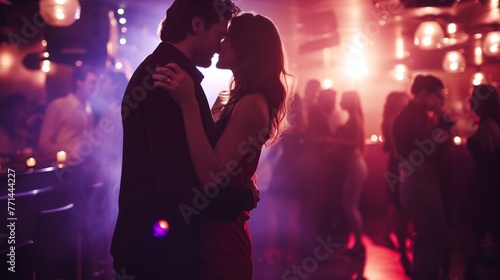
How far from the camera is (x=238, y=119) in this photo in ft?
4.96

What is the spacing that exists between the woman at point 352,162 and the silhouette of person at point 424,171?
126 cm

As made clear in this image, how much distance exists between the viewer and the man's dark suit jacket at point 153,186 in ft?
4.35

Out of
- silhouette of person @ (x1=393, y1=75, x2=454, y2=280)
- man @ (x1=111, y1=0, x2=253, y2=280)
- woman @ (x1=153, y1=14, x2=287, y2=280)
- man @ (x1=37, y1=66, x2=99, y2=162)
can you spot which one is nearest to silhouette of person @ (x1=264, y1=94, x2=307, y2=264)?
silhouette of person @ (x1=393, y1=75, x2=454, y2=280)

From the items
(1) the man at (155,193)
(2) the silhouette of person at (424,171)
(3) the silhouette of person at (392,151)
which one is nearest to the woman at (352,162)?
(3) the silhouette of person at (392,151)

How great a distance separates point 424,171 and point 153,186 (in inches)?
102

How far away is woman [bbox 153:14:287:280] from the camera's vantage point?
1382 mm

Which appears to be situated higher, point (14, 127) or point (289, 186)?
point (14, 127)

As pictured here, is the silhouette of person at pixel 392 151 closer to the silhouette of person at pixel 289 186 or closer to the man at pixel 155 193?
the silhouette of person at pixel 289 186

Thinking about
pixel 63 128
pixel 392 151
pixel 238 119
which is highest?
pixel 63 128

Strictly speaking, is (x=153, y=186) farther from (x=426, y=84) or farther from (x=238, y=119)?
(x=426, y=84)

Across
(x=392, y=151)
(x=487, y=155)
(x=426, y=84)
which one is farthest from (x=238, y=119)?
(x=392, y=151)

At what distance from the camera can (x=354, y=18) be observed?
32.6 ft

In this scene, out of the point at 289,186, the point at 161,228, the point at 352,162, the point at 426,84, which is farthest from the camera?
the point at 352,162

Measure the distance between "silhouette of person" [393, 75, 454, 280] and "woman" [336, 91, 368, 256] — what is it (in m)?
1.26
